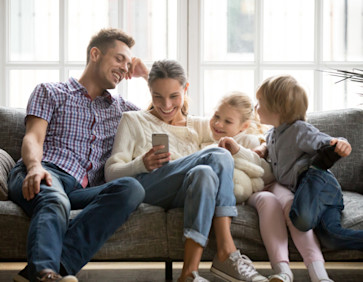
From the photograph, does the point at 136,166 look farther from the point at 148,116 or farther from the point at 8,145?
the point at 8,145

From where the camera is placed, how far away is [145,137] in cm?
261

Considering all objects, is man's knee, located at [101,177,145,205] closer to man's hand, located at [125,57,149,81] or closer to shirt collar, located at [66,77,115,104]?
shirt collar, located at [66,77,115,104]

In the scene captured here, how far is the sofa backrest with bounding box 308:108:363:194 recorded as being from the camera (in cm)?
277

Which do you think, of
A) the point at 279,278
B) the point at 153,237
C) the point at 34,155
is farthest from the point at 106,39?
the point at 279,278

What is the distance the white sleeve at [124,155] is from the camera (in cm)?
241

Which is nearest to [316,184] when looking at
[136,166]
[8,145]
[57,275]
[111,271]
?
[136,166]

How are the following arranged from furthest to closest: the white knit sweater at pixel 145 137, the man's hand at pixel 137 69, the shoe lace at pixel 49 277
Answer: the man's hand at pixel 137 69 → the white knit sweater at pixel 145 137 → the shoe lace at pixel 49 277

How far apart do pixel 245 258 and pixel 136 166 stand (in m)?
0.63

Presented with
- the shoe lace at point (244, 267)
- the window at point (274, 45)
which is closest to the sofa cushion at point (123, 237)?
the shoe lace at point (244, 267)

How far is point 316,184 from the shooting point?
2.20 metres

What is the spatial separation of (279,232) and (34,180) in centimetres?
99

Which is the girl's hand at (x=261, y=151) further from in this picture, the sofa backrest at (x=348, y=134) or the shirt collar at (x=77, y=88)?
the shirt collar at (x=77, y=88)

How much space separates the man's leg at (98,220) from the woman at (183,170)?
189mm

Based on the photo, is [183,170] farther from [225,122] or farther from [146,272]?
[146,272]
